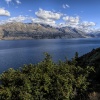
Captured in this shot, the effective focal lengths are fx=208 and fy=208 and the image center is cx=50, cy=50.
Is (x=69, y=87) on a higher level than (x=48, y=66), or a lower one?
lower

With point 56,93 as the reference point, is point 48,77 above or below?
above

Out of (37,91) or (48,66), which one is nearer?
(37,91)

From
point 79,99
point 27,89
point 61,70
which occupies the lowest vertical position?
point 79,99

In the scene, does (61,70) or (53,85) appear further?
(61,70)

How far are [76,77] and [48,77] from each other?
4918 millimetres

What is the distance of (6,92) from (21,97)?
224 cm

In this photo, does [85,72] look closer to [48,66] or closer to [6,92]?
[48,66]

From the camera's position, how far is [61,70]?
29.4 m

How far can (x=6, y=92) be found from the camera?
84.4 feet

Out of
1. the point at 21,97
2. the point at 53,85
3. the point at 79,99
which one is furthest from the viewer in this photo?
the point at 79,99

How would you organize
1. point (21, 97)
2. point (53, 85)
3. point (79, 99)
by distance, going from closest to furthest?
1. point (21, 97)
2. point (53, 85)
3. point (79, 99)

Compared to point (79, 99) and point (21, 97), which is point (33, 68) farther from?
point (79, 99)

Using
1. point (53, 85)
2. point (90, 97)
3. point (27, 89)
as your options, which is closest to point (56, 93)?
point (53, 85)

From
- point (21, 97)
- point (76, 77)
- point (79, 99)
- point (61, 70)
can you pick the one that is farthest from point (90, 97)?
point (21, 97)
